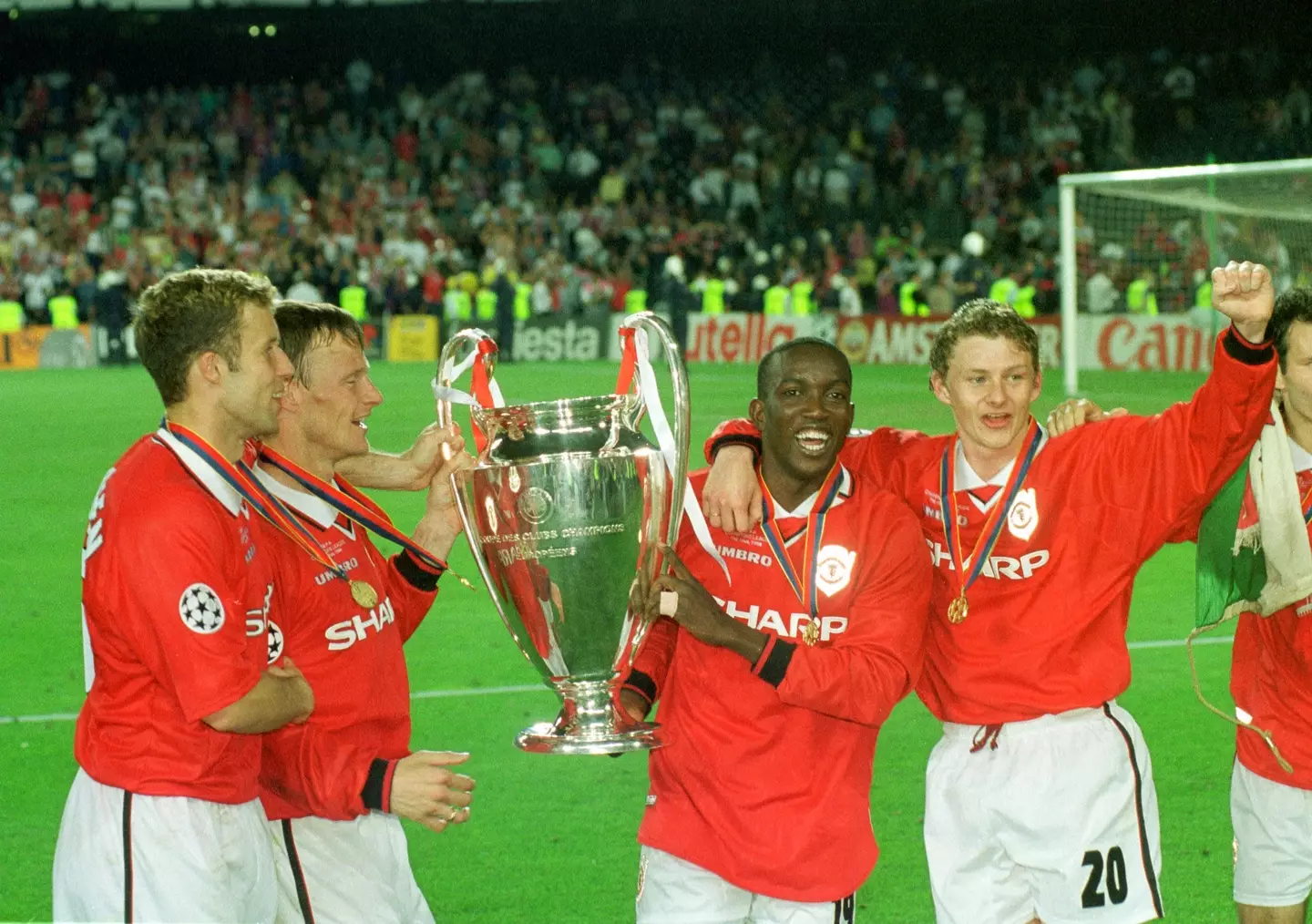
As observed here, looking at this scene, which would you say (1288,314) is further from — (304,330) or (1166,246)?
(1166,246)

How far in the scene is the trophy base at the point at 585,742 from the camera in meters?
2.87

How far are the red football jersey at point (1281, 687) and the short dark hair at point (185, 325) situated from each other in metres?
2.31

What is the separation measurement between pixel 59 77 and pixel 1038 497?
3573 centimetres

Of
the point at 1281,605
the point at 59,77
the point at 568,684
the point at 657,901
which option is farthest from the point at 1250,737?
the point at 59,77

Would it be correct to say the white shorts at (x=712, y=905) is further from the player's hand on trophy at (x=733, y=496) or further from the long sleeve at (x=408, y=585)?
the long sleeve at (x=408, y=585)

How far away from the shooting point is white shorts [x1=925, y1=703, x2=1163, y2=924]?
3.41 meters

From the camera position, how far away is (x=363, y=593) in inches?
131

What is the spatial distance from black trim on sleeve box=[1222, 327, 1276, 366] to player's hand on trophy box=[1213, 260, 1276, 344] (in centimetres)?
6

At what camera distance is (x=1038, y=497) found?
11.5ft

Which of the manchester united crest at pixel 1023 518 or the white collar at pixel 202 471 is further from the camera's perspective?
the manchester united crest at pixel 1023 518

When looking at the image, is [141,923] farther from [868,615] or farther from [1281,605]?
[1281,605]

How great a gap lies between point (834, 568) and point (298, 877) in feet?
4.08

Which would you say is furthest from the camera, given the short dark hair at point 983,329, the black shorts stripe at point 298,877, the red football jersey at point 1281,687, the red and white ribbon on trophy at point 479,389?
the red football jersey at point 1281,687

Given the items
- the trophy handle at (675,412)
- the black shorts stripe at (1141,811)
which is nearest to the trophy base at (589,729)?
the trophy handle at (675,412)
